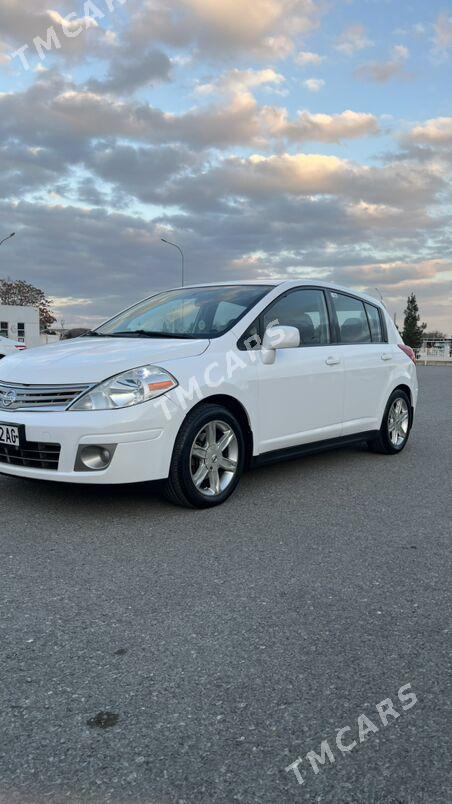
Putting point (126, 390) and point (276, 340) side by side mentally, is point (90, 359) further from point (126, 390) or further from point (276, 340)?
point (276, 340)

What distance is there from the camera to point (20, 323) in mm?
53906

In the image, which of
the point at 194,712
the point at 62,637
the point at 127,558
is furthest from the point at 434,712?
the point at 127,558

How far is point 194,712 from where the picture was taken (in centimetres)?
204

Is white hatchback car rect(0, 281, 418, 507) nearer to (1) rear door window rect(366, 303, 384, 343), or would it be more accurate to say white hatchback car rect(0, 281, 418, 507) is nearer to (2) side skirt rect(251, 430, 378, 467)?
(2) side skirt rect(251, 430, 378, 467)

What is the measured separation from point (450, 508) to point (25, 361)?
3.10 m

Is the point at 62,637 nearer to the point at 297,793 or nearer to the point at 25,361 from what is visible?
the point at 297,793

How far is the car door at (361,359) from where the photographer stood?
19.1 feet

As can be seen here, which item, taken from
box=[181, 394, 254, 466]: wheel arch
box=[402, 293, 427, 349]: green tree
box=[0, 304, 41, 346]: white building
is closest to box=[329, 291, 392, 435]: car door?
box=[181, 394, 254, 466]: wheel arch

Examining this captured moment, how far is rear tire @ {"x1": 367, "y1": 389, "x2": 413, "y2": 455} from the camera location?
6496 mm

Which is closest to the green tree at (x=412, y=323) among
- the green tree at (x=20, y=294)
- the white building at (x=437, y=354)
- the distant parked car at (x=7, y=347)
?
the white building at (x=437, y=354)

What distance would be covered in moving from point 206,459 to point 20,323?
52698 mm

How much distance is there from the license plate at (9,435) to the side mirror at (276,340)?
1801 mm

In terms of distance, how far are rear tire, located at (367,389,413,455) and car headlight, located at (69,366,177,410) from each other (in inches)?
119

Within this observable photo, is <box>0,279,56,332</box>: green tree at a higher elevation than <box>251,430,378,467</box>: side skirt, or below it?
higher
